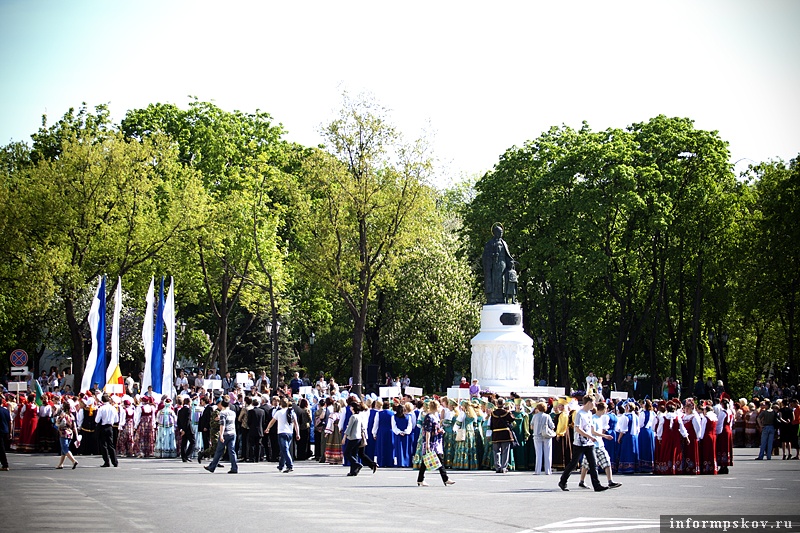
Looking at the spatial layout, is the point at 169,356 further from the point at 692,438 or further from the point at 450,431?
the point at 692,438

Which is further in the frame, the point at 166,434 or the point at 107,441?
the point at 166,434

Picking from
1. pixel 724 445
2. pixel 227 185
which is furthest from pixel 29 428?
pixel 227 185

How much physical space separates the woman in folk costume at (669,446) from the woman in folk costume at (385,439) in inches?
263

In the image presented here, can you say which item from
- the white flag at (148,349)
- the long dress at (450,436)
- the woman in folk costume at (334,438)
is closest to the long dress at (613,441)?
the long dress at (450,436)

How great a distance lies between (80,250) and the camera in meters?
47.2

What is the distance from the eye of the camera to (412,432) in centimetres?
2902

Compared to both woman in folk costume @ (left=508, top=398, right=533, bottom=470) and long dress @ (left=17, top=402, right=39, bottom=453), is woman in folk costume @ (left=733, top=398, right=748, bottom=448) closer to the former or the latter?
woman in folk costume @ (left=508, top=398, right=533, bottom=470)

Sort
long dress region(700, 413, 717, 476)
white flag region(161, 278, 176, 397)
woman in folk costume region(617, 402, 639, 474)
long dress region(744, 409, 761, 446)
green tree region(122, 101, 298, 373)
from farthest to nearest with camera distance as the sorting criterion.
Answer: green tree region(122, 101, 298, 373)
white flag region(161, 278, 176, 397)
long dress region(744, 409, 761, 446)
woman in folk costume region(617, 402, 639, 474)
long dress region(700, 413, 717, 476)

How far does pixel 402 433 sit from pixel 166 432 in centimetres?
783

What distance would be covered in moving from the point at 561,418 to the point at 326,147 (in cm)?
2571

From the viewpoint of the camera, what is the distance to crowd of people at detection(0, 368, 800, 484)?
83.1ft

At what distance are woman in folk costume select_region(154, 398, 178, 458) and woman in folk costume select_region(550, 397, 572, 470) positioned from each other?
1108 centimetres

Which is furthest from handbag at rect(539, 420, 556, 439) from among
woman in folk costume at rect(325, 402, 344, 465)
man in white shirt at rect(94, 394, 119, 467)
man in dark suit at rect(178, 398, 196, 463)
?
man in white shirt at rect(94, 394, 119, 467)

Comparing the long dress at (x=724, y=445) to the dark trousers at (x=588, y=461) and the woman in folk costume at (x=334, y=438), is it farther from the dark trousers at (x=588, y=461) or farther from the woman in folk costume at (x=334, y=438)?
the woman in folk costume at (x=334, y=438)
